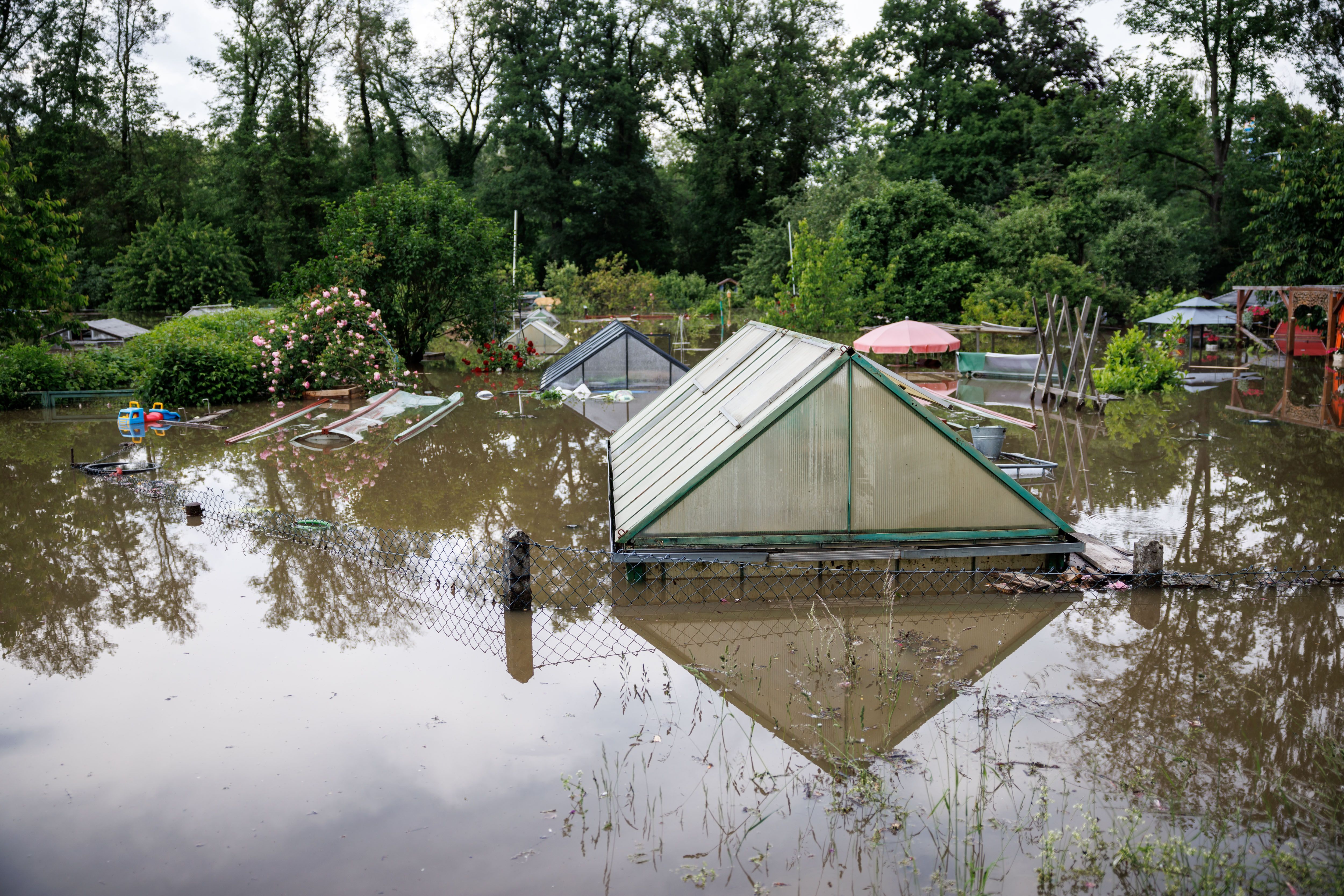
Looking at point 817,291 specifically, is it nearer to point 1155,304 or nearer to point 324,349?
point 1155,304

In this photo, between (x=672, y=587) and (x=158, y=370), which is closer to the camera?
(x=672, y=587)

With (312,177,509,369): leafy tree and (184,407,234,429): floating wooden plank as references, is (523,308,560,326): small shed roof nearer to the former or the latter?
(312,177,509,369): leafy tree

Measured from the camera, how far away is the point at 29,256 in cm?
1831

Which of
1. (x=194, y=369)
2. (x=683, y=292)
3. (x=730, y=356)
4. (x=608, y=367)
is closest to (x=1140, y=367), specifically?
(x=608, y=367)

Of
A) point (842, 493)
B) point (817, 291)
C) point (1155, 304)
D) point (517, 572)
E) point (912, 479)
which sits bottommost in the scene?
point (517, 572)

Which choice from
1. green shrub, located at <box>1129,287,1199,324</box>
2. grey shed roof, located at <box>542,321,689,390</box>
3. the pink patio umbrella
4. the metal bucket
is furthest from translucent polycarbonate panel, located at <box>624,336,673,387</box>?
green shrub, located at <box>1129,287,1199,324</box>

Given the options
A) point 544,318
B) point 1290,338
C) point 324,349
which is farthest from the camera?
point 544,318

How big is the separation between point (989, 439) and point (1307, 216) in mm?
22582

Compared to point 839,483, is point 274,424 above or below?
below

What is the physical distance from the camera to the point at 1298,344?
1094 inches

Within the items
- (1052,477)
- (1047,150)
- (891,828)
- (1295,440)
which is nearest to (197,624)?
(891,828)

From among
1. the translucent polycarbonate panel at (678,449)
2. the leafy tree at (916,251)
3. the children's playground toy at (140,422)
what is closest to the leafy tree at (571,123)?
the leafy tree at (916,251)

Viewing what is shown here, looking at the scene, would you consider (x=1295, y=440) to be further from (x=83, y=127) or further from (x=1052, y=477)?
(x=83, y=127)

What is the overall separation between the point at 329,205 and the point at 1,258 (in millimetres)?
7945
